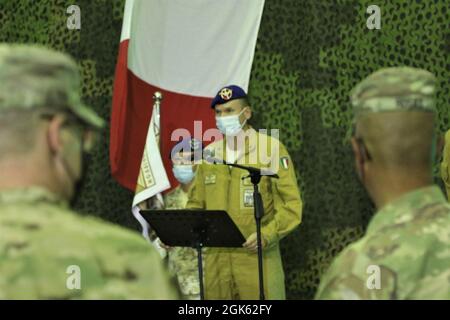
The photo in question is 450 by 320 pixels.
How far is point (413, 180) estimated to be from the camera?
5.27ft

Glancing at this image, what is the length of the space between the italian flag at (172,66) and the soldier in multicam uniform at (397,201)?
4.63 meters

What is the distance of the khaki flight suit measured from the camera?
498 centimetres

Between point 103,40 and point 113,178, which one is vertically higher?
point 103,40

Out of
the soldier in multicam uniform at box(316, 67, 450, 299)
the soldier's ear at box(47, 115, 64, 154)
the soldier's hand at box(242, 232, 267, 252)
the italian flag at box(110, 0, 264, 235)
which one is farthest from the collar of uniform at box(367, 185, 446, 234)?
the italian flag at box(110, 0, 264, 235)

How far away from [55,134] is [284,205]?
12.2 ft

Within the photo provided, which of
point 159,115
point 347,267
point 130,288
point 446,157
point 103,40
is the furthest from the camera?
point 103,40

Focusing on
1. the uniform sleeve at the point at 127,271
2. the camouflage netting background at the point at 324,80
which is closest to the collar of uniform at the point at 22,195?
the uniform sleeve at the point at 127,271

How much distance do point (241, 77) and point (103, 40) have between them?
1110mm

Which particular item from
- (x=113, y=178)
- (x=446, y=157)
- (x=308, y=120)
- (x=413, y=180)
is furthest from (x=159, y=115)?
(x=413, y=180)

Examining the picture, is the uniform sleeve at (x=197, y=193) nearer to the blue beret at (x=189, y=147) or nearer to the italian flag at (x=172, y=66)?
the blue beret at (x=189, y=147)

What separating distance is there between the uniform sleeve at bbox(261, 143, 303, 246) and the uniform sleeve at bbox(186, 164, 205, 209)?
408mm

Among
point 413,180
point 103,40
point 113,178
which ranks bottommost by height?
point 113,178

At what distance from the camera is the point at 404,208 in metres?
1.59
